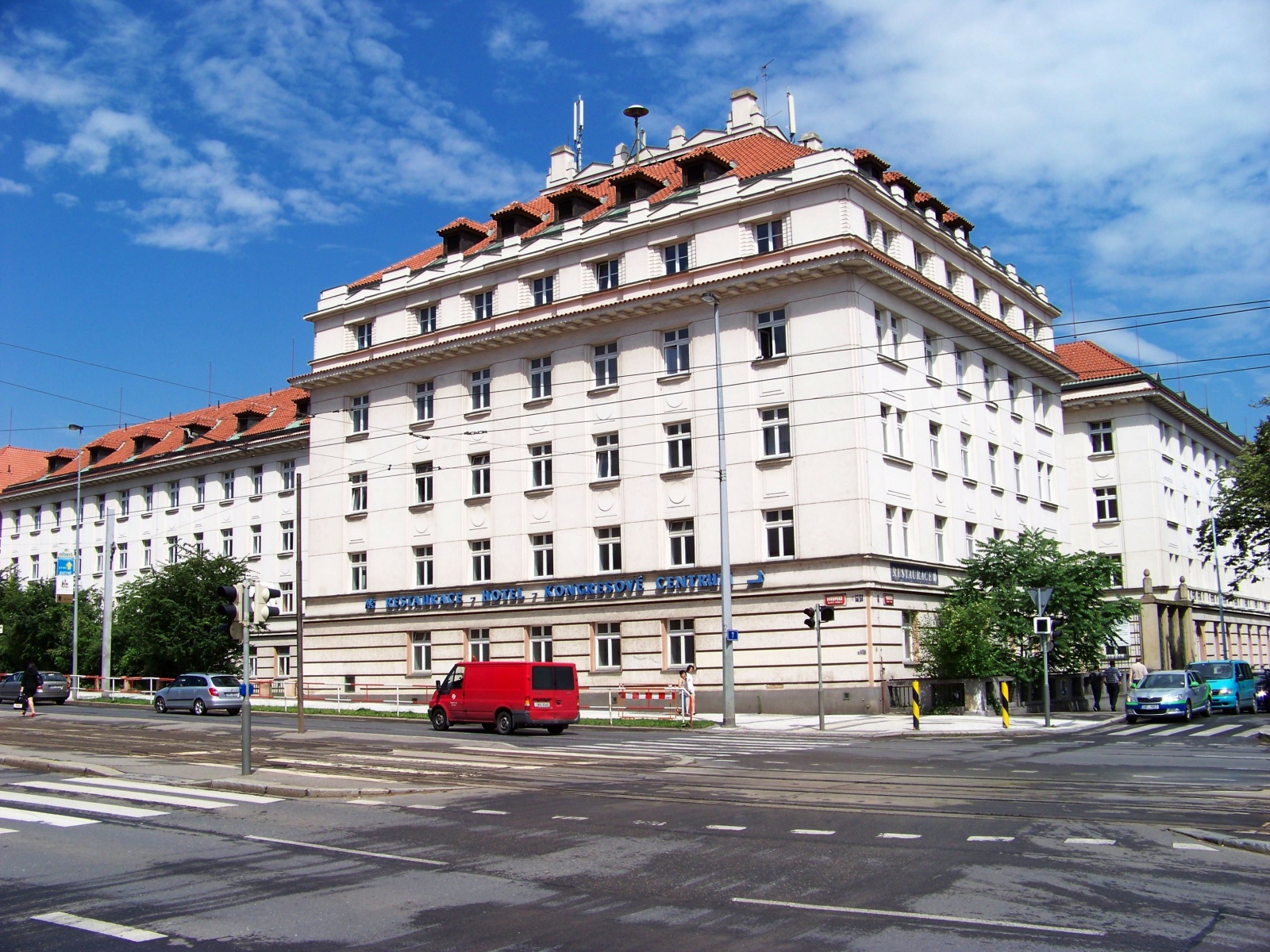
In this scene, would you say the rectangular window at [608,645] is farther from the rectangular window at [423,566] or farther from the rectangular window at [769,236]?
the rectangular window at [769,236]

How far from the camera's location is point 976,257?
47.0m

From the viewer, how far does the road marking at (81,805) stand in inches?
523

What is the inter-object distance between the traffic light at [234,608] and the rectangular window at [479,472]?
27.0 metres

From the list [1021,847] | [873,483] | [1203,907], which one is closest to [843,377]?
[873,483]

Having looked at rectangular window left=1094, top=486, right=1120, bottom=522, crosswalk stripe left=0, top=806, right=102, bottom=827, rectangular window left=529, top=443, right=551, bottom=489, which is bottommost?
crosswalk stripe left=0, top=806, right=102, bottom=827

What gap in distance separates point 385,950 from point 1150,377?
57.1 meters

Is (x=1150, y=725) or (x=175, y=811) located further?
(x=1150, y=725)

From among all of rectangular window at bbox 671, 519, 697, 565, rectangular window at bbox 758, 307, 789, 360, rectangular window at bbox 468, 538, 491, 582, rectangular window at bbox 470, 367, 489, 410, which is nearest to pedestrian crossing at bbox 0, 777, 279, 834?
rectangular window at bbox 671, 519, 697, 565

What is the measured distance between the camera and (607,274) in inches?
1687

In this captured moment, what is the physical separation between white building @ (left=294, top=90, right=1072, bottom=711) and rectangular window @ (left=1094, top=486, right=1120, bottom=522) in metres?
7.02

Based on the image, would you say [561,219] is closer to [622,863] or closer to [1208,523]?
[1208,523]

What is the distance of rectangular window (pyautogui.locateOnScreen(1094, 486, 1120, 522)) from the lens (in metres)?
57.2

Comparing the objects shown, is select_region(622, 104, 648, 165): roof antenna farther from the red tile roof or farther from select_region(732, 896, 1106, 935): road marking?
select_region(732, 896, 1106, 935): road marking

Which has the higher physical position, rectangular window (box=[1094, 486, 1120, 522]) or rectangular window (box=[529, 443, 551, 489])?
rectangular window (box=[529, 443, 551, 489])
